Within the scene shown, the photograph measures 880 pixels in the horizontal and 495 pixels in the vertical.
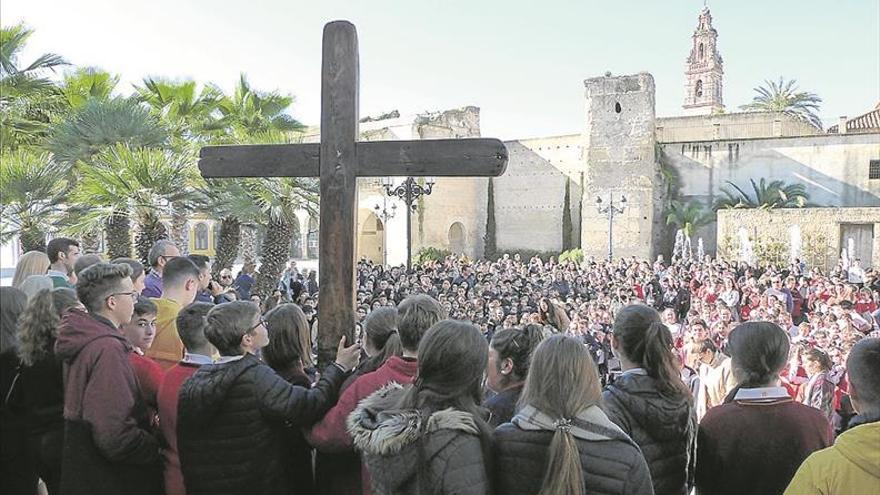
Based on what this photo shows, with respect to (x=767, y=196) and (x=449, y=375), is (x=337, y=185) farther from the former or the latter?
(x=767, y=196)

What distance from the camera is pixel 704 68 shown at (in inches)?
2515

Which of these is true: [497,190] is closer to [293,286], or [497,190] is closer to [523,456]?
[293,286]

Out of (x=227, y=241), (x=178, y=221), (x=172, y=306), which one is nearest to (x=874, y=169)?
(x=227, y=241)

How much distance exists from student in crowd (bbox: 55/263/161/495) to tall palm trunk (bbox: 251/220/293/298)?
10.8m

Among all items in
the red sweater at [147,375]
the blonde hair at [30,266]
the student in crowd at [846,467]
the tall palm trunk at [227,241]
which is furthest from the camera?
the tall palm trunk at [227,241]

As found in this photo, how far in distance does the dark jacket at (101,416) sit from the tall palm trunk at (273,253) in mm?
10853

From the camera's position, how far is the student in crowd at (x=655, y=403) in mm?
2525

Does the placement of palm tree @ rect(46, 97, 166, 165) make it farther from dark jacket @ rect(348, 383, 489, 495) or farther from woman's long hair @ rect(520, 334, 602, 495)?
woman's long hair @ rect(520, 334, 602, 495)

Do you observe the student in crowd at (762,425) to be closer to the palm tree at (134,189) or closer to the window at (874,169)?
the palm tree at (134,189)

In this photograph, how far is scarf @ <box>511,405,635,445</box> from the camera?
6.40 ft

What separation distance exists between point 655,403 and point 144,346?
240 centimetres

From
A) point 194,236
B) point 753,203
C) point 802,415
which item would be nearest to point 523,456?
point 802,415

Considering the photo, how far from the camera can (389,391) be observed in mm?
2250

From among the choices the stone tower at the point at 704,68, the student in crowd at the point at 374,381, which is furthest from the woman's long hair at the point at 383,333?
the stone tower at the point at 704,68
